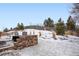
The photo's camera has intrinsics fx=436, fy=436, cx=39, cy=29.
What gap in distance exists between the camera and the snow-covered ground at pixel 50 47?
3.80 m

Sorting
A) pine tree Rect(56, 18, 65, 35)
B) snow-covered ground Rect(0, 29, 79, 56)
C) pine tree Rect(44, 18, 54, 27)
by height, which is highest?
pine tree Rect(44, 18, 54, 27)

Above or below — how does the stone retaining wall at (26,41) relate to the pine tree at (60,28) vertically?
below

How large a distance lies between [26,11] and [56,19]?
27 centimetres

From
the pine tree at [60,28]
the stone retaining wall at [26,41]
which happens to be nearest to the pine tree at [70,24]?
the pine tree at [60,28]

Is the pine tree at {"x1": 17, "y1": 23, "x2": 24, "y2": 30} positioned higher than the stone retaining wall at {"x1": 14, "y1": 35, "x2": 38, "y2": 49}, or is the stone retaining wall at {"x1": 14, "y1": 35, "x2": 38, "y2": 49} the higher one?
the pine tree at {"x1": 17, "y1": 23, "x2": 24, "y2": 30}

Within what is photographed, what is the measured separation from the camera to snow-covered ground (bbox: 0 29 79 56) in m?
3.80

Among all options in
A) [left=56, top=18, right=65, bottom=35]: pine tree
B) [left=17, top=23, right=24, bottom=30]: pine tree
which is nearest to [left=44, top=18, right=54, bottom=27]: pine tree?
[left=56, top=18, right=65, bottom=35]: pine tree

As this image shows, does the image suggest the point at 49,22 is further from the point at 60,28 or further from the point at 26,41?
the point at 26,41

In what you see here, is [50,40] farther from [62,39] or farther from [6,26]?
[6,26]

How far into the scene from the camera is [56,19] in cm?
380

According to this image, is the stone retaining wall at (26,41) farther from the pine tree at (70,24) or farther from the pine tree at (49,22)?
the pine tree at (70,24)

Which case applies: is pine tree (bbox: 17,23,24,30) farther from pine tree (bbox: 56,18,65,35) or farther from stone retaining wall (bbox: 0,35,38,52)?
pine tree (bbox: 56,18,65,35)

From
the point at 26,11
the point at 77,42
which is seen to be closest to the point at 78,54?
the point at 77,42

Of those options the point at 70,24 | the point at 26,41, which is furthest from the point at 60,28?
the point at 26,41
